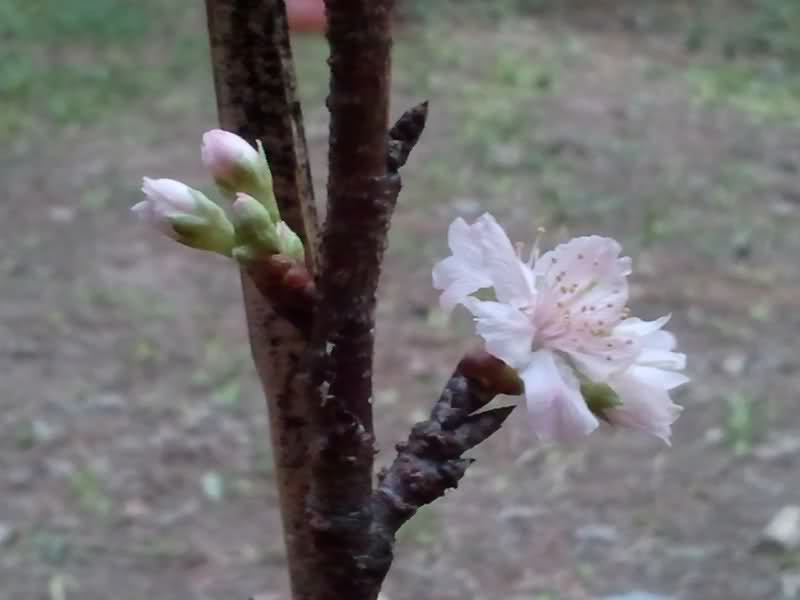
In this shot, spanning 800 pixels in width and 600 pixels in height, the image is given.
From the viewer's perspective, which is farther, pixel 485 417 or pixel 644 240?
pixel 644 240

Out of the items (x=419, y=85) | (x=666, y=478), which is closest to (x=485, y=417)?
(x=666, y=478)

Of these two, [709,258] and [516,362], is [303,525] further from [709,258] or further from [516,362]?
[709,258]

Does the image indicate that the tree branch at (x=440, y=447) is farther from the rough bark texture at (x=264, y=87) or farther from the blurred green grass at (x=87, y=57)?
the blurred green grass at (x=87, y=57)

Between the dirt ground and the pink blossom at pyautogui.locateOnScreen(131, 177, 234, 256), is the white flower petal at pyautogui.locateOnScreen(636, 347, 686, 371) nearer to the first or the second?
the pink blossom at pyautogui.locateOnScreen(131, 177, 234, 256)

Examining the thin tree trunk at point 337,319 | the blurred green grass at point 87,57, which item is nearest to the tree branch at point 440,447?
the thin tree trunk at point 337,319

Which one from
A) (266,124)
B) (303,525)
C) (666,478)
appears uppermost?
(266,124)
